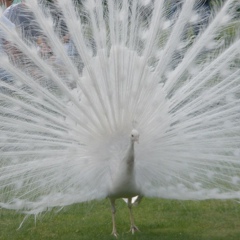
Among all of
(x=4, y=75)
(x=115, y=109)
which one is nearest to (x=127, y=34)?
(x=115, y=109)

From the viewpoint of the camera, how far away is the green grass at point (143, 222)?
6082 mm

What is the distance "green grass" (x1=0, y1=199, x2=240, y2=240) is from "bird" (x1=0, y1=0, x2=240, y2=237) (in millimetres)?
522

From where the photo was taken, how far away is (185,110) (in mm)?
5707

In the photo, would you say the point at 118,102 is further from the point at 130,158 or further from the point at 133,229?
the point at 133,229

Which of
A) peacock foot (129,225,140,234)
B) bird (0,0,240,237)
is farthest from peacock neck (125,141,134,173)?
peacock foot (129,225,140,234)

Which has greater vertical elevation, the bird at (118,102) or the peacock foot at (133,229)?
the bird at (118,102)

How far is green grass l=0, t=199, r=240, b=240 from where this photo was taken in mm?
6082

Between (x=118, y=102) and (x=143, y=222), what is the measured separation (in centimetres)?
168

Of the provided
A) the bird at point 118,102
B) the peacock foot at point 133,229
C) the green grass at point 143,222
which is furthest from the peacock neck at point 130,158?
the peacock foot at point 133,229

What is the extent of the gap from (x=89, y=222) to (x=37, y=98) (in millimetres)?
1519

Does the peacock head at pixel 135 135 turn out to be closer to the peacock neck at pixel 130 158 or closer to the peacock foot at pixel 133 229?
the peacock neck at pixel 130 158

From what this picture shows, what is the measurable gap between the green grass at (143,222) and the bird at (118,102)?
52 cm

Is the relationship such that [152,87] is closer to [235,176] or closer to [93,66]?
[93,66]

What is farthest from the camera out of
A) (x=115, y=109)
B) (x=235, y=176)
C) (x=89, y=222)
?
(x=89, y=222)
